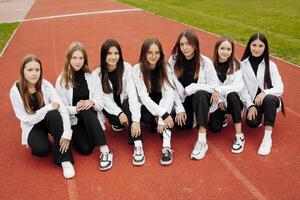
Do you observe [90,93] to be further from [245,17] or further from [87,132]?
Result: [245,17]

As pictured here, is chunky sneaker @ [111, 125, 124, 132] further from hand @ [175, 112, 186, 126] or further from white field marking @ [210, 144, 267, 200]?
white field marking @ [210, 144, 267, 200]

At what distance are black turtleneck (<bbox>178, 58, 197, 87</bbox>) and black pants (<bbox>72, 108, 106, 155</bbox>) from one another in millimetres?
1152

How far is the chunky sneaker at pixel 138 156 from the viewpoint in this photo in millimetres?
4047

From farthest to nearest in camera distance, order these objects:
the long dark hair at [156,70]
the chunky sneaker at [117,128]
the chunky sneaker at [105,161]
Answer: the chunky sneaker at [117,128]
the long dark hair at [156,70]
the chunky sneaker at [105,161]

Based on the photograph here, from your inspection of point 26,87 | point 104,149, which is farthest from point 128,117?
point 26,87

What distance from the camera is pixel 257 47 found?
4.39 m

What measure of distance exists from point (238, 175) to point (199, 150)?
556 millimetres

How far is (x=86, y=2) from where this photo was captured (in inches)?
762

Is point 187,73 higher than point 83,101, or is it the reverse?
point 187,73

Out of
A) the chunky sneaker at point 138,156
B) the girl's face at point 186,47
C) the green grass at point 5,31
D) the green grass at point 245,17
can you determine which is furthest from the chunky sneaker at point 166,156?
the green grass at point 5,31

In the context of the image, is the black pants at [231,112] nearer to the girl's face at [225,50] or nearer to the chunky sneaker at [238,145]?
the chunky sneaker at [238,145]

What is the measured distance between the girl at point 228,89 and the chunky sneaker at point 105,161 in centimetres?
140

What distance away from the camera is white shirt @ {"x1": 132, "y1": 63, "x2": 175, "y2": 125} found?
429 centimetres

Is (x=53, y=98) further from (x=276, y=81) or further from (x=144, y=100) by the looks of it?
(x=276, y=81)
